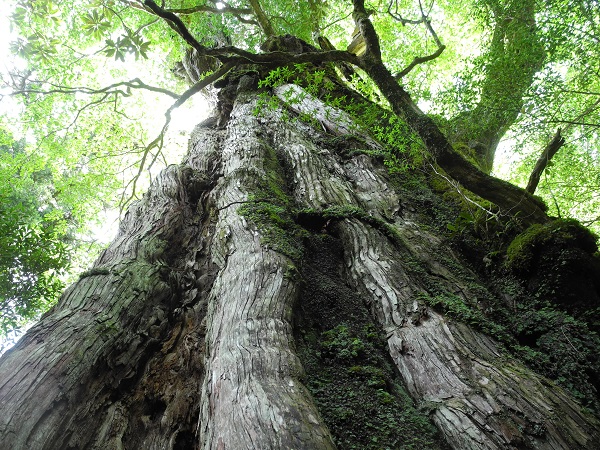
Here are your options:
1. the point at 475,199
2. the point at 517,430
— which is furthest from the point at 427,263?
the point at 517,430

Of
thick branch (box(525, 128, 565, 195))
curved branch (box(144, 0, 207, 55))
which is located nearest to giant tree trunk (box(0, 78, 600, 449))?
thick branch (box(525, 128, 565, 195))

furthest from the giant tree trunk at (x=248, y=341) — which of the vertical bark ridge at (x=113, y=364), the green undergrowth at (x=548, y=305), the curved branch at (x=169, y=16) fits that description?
the curved branch at (x=169, y=16)

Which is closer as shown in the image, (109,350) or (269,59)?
(109,350)

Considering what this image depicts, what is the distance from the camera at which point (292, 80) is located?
764 centimetres

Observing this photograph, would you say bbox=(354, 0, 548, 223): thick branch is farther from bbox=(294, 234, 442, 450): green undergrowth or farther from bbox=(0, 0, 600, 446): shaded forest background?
bbox=(294, 234, 442, 450): green undergrowth

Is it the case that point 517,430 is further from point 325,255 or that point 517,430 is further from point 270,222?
point 270,222

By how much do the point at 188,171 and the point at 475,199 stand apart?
3.60 m

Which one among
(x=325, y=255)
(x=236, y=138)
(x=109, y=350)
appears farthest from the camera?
(x=236, y=138)

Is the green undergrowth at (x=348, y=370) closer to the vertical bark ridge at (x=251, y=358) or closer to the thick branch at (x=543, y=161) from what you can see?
the vertical bark ridge at (x=251, y=358)

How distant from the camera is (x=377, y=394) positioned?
225 centimetres

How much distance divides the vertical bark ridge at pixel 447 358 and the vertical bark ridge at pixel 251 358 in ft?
2.27

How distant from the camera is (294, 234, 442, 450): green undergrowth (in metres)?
2.00

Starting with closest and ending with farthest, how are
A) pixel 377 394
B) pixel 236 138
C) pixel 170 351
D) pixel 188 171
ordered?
pixel 377 394
pixel 170 351
pixel 188 171
pixel 236 138

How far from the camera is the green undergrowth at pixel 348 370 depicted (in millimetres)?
1998
